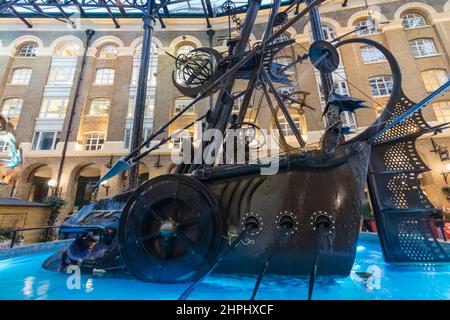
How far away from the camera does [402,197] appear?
3699 mm

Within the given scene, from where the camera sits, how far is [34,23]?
18.4 meters

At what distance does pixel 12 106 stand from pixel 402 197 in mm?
23824

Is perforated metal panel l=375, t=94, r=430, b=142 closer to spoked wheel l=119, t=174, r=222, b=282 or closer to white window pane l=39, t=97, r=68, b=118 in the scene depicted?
spoked wheel l=119, t=174, r=222, b=282

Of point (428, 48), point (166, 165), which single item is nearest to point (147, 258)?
point (166, 165)

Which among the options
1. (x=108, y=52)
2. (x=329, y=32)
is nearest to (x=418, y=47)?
(x=329, y=32)

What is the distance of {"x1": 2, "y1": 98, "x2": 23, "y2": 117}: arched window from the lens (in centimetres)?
1601

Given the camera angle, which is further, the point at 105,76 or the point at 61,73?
the point at 105,76

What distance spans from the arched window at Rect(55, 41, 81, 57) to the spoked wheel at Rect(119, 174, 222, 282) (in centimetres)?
2075

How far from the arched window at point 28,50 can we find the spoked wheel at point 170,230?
23.1 meters

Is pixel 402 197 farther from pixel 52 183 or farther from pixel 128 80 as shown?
pixel 128 80

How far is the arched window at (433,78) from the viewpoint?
14172mm

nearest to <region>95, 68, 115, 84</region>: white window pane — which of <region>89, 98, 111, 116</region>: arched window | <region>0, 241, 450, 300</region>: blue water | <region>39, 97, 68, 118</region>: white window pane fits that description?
<region>89, 98, 111, 116</region>: arched window

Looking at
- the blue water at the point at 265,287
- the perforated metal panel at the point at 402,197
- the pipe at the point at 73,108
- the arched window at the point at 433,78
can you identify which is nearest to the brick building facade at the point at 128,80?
the arched window at the point at 433,78
